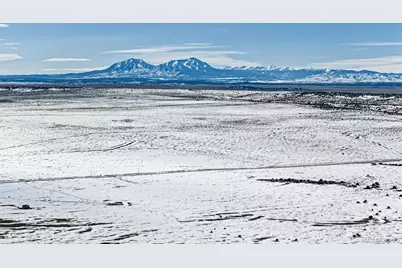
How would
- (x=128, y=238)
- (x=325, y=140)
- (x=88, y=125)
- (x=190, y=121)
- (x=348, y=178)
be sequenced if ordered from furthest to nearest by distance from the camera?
(x=190, y=121) < (x=88, y=125) < (x=325, y=140) < (x=348, y=178) < (x=128, y=238)

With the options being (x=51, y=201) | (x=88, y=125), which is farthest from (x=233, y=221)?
(x=88, y=125)

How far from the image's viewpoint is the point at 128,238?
1202 centimetres

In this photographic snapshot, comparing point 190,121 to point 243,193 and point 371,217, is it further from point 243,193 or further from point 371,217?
point 371,217

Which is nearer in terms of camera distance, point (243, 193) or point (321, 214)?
point (321, 214)

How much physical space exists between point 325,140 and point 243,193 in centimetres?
1364

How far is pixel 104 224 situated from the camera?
13008 mm

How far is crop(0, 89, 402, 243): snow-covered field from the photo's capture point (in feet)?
41.3

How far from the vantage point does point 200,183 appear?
17984 mm

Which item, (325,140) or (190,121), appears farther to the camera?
(190,121)

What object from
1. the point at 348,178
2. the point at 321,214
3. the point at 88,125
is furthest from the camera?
the point at 88,125

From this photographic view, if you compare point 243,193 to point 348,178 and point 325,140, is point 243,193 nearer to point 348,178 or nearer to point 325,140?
point 348,178

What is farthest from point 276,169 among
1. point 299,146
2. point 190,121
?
point 190,121

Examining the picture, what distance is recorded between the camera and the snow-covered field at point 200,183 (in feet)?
41.3

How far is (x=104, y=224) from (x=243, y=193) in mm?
5350
